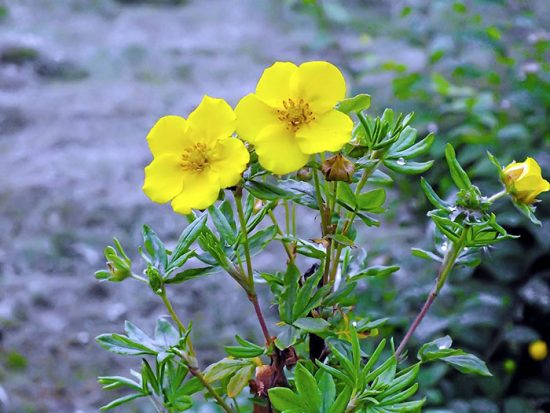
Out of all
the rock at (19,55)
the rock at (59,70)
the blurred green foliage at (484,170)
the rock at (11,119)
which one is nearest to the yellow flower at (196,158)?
the blurred green foliage at (484,170)

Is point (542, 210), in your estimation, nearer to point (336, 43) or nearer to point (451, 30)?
point (451, 30)

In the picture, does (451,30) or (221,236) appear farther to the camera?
(451,30)

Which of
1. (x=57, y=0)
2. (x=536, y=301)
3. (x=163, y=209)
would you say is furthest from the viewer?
(x=57, y=0)

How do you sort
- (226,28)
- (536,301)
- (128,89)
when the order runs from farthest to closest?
(226,28), (128,89), (536,301)

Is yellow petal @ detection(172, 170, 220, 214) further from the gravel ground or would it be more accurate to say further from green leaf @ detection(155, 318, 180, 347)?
the gravel ground

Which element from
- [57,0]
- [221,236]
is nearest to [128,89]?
[57,0]

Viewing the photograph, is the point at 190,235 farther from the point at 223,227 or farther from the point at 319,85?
the point at 319,85

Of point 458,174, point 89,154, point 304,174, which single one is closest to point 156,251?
point 304,174
